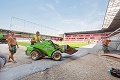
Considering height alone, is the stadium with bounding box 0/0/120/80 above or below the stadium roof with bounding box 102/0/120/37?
below

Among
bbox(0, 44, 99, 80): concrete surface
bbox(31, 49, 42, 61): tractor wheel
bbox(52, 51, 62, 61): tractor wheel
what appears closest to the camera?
bbox(0, 44, 99, 80): concrete surface

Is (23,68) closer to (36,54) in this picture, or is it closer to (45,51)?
(36,54)

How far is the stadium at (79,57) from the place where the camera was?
443 cm

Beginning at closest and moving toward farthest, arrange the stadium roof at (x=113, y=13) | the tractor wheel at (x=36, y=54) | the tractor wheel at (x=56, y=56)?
the tractor wheel at (x=56, y=56) < the tractor wheel at (x=36, y=54) < the stadium roof at (x=113, y=13)

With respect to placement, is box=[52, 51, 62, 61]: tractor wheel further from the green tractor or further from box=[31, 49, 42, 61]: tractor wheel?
box=[31, 49, 42, 61]: tractor wheel

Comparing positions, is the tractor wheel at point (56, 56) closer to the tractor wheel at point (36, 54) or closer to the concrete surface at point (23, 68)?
the concrete surface at point (23, 68)

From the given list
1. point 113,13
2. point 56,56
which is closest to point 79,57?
point 56,56

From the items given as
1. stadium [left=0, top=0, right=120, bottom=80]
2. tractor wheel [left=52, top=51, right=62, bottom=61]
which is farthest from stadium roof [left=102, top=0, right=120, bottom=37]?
tractor wheel [left=52, top=51, right=62, bottom=61]

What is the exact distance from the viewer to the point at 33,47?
7.21m

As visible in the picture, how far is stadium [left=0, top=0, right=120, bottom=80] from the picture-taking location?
14.5 feet

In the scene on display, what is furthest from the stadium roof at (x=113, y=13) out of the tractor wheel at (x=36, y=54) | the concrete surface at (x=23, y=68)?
the concrete surface at (x=23, y=68)

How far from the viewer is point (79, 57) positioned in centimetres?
854

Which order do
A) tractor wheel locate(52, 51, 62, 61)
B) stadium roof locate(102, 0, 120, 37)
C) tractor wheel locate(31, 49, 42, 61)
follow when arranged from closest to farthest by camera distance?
tractor wheel locate(52, 51, 62, 61) → tractor wheel locate(31, 49, 42, 61) → stadium roof locate(102, 0, 120, 37)

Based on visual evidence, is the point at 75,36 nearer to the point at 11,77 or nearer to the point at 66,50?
the point at 66,50
